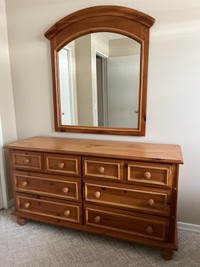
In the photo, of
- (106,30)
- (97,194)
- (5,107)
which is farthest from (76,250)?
(106,30)

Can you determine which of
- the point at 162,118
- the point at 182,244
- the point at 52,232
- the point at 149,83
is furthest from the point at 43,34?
the point at 182,244

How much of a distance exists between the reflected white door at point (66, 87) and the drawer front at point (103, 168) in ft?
2.15

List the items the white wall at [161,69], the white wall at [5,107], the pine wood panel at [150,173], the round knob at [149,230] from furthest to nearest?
the white wall at [5,107], the white wall at [161,69], the round knob at [149,230], the pine wood panel at [150,173]

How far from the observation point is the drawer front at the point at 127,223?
1500 mm

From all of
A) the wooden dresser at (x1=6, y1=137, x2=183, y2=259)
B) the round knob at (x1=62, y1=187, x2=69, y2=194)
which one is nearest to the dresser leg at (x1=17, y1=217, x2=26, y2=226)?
the wooden dresser at (x1=6, y1=137, x2=183, y2=259)

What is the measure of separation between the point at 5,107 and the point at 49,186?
1.08 metres

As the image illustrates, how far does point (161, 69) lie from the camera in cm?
171

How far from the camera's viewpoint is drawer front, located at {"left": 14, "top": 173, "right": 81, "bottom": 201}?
168 centimetres

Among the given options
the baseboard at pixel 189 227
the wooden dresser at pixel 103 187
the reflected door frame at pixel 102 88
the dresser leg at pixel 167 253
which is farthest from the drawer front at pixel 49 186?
the baseboard at pixel 189 227

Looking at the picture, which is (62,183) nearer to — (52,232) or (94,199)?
(94,199)

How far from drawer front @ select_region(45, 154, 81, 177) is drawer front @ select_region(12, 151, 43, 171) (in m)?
0.08

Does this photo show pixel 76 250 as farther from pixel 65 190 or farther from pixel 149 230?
pixel 149 230

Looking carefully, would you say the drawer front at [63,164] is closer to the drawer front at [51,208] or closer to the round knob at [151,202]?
the drawer front at [51,208]

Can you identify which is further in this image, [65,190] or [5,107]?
[5,107]
